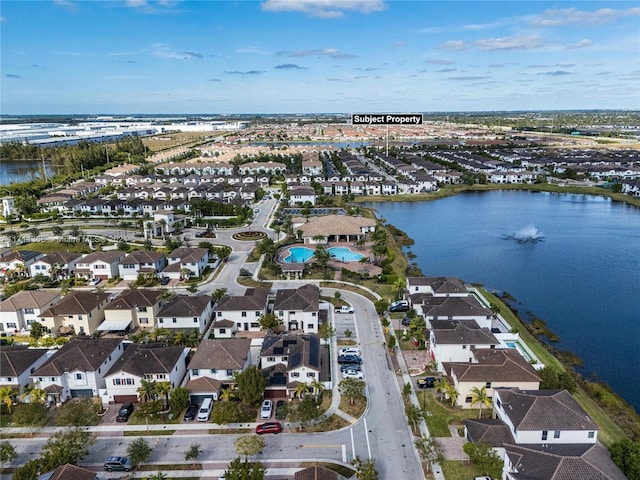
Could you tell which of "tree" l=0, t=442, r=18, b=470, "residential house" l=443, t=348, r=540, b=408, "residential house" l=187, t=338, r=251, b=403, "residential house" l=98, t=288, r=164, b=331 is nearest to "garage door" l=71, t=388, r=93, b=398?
"tree" l=0, t=442, r=18, b=470

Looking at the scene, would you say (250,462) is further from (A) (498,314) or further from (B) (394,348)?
(A) (498,314)

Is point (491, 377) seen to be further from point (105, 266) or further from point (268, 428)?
point (105, 266)

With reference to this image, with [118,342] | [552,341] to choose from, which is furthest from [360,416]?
[552,341]

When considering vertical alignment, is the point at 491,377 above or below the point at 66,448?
above

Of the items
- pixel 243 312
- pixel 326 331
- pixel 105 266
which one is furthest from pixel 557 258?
pixel 105 266

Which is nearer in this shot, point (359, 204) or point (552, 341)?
point (552, 341)

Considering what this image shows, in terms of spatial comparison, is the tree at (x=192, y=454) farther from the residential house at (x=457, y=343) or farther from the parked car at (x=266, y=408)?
the residential house at (x=457, y=343)

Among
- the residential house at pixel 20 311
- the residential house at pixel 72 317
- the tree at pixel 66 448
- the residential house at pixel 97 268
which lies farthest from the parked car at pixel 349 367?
the residential house at pixel 97 268
